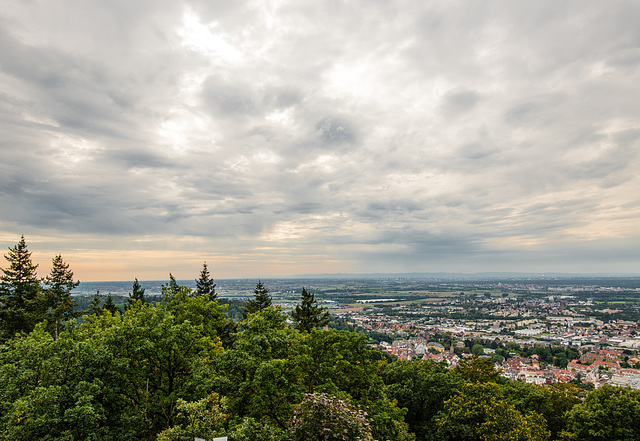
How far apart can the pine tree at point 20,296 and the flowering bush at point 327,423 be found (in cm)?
3619

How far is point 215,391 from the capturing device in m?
17.2

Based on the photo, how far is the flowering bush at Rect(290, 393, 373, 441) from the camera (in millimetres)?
11609

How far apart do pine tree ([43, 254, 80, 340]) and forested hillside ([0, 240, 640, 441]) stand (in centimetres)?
2156

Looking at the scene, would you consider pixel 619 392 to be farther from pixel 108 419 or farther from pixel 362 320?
pixel 362 320

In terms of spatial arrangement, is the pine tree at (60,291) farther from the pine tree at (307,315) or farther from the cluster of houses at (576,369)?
the cluster of houses at (576,369)

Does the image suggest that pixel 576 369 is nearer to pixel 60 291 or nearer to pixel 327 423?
pixel 327 423

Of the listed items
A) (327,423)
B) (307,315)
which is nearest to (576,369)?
(307,315)

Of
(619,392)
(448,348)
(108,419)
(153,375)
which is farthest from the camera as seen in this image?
(448,348)

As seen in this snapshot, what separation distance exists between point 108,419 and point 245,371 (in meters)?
6.84

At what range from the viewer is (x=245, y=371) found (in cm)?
1722

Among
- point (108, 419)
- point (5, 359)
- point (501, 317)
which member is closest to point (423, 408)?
point (108, 419)

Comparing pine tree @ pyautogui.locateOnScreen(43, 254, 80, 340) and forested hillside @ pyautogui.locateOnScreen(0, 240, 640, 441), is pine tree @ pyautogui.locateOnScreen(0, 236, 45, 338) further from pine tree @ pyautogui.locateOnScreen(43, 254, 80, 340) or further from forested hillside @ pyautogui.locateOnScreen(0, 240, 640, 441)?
forested hillside @ pyautogui.locateOnScreen(0, 240, 640, 441)

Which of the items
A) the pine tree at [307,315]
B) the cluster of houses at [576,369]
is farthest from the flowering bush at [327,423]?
the cluster of houses at [576,369]

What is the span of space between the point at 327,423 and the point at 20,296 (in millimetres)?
41590
